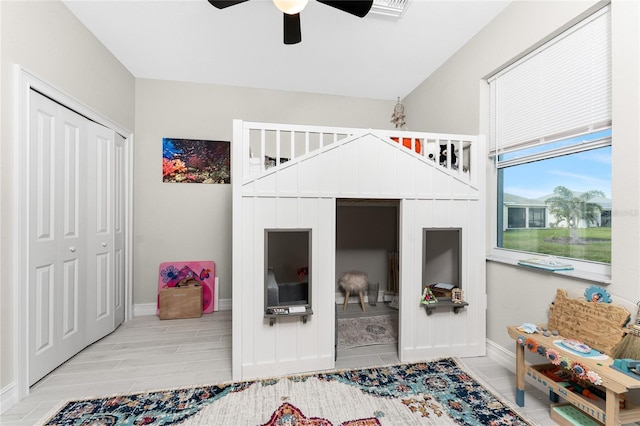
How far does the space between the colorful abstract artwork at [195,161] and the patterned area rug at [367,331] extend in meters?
2.36

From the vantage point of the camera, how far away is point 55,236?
225 centimetres

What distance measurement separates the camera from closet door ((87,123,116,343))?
2.69 metres

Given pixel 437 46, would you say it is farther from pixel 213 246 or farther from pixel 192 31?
pixel 213 246

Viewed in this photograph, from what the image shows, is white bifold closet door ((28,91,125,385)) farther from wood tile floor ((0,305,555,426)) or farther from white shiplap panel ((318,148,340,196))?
white shiplap panel ((318,148,340,196))

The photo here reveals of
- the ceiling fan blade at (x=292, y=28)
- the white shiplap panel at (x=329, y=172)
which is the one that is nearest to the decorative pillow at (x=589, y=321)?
the white shiplap panel at (x=329, y=172)

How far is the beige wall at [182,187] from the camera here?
11.6 feet

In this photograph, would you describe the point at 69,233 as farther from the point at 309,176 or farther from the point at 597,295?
the point at 597,295

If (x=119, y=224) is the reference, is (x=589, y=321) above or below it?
below

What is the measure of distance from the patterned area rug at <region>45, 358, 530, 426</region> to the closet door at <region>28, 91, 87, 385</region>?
0.64m

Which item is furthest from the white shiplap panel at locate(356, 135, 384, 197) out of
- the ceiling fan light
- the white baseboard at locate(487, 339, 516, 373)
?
the white baseboard at locate(487, 339, 516, 373)

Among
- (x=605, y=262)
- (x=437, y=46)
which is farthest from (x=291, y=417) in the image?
(x=437, y=46)

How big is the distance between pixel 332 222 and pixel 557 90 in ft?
6.27

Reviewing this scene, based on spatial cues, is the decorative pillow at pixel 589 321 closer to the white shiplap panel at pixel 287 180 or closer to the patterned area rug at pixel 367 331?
the patterned area rug at pixel 367 331

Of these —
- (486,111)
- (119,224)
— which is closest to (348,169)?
(486,111)
